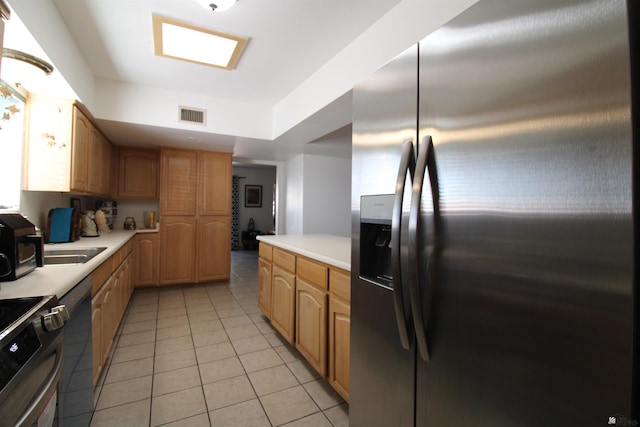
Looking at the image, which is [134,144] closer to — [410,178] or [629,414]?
[410,178]

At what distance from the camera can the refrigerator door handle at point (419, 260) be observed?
852 millimetres

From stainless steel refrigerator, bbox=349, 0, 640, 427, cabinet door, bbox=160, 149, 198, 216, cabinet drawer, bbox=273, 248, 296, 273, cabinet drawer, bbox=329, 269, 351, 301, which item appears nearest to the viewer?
→ stainless steel refrigerator, bbox=349, 0, 640, 427

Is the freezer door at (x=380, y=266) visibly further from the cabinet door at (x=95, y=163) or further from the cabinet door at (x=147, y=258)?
the cabinet door at (x=147, y=258)

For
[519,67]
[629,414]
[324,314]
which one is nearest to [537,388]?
[629,414]

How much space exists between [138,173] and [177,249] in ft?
4.26

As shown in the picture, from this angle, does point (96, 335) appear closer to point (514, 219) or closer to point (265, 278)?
point (265, 278)

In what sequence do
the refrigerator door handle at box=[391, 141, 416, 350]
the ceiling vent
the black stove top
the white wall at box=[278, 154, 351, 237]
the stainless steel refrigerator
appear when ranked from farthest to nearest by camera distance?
the white wall at box=[278, 154, 351, 237]
the ceiling vent
the refrigerator door handle at box=[391, 141, 416, 350]
the black stove top
the stainless steel refrigerator

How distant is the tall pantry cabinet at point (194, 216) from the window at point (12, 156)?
1.83 m

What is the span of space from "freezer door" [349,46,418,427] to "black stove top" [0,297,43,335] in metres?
1.15

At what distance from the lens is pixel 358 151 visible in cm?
124

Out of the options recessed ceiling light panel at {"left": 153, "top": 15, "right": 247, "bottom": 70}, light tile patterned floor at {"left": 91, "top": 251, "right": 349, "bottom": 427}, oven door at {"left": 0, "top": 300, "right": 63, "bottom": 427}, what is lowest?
light tile patterned floor at {"left": 91, "top": 251, "right": 349, "bottom": 427}

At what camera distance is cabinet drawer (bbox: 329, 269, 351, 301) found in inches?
62.4

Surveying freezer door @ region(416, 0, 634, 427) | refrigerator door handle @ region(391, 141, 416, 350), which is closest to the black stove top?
refrigerator door handle @ region(391, 141, 416, 350)

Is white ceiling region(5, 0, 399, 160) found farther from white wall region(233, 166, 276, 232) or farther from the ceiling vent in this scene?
white wall region(233, 166, 276, 232)
